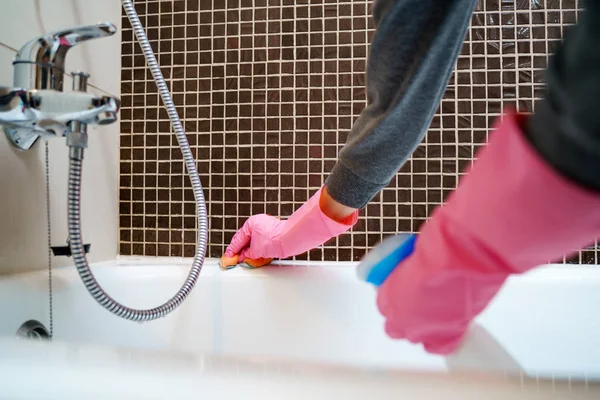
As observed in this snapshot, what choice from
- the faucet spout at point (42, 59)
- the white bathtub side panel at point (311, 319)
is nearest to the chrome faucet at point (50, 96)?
the faucet spout at point (42, 59)

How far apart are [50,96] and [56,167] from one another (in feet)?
1.24

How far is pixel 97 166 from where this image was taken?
3.62 feet

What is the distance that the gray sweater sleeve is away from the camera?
537 millimetres

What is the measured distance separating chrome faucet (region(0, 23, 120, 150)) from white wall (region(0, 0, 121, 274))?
0.21 meters

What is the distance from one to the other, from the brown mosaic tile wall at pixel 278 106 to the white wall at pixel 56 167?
0.05 meters

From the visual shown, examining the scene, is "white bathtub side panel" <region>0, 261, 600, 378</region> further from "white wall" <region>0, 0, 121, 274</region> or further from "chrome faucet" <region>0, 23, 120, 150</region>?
"chrome faucet" <region>0, 23, 120, 150</region>

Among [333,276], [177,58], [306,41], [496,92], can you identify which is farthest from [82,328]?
[496,92]

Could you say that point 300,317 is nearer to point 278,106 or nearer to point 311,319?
point 311,319

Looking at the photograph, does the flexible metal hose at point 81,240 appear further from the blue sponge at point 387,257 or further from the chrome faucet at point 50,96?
the blue sponge at point 387,257

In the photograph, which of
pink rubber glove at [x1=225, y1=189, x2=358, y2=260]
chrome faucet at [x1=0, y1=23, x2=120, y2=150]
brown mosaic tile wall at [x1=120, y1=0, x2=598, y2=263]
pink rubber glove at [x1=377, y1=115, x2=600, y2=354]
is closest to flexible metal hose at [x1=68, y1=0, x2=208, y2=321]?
chrome faucet at [x1=0, y1=23, x2=120, y2=150]

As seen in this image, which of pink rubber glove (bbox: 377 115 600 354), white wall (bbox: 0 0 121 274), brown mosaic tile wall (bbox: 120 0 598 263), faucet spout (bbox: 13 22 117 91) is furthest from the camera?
brown mosaic tile wall (bbox: 120 0 598 263)

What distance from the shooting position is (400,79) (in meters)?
0.58

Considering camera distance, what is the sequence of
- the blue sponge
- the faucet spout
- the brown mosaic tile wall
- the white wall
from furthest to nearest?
the brown mosaic tile wall → the white wall → the faucet spout → the blue sponge

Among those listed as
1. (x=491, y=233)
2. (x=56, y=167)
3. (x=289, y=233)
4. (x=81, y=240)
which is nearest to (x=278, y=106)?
(x=289, y=233)
